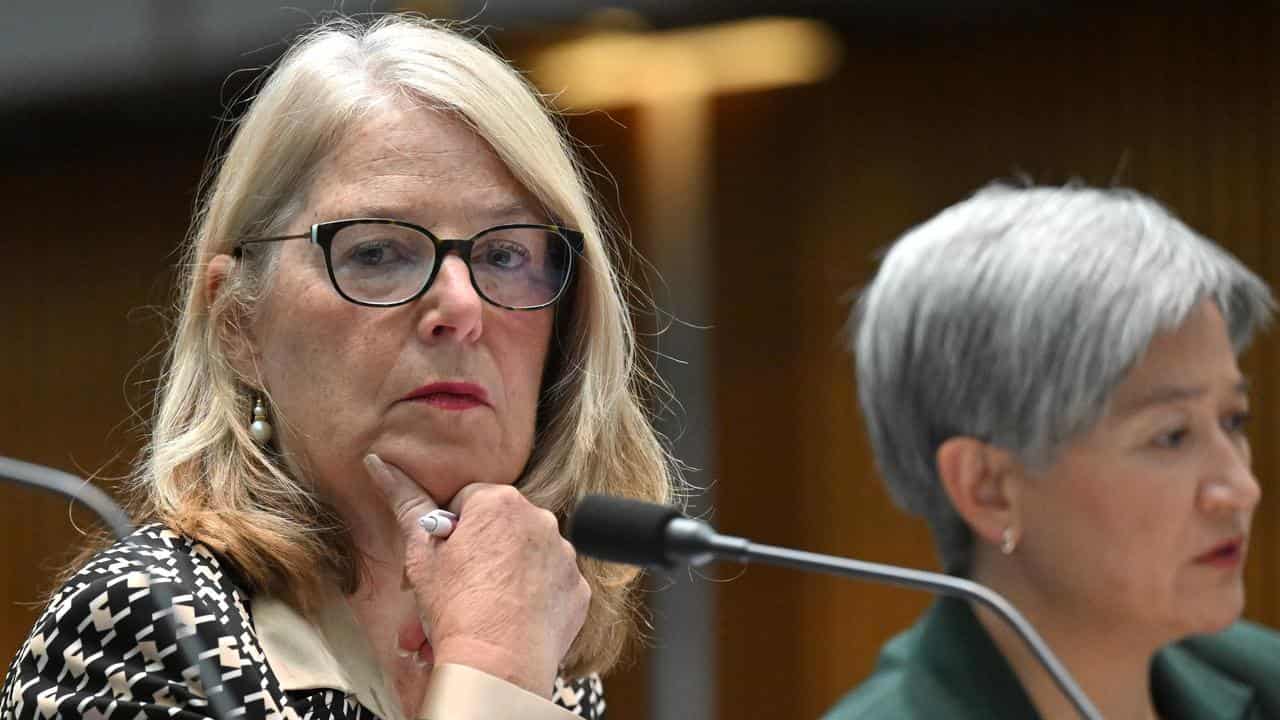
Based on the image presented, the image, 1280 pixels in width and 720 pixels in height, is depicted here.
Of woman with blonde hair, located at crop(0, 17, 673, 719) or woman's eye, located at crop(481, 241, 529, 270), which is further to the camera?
woman's eye, located at crop(481, 241, 529, 270)

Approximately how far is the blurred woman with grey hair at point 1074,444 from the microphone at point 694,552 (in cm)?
76

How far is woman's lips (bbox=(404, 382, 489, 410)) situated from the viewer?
190cm

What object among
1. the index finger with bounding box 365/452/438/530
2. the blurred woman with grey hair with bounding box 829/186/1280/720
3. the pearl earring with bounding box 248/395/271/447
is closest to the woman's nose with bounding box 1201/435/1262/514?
the blurred woman with grey hair with bounding box 829/186/1280/720

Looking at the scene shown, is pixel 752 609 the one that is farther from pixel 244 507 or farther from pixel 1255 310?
pixel 244 507

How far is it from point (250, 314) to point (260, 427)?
12 centimetres

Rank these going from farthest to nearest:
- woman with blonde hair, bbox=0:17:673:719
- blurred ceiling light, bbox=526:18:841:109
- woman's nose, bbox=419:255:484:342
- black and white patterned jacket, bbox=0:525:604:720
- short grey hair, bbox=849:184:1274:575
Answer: blurred ceiling light, bbox=526:18:841:109, short grey hair, bbox=849:184:1274:575, woman's nose, bbox=419:255:484:342, woman with blonde hair, bbox=0:17:673:719, black and white patterned jacket, bbox=0:525:604:720

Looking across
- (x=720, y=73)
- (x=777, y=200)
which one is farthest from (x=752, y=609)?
(x=720, y=73)

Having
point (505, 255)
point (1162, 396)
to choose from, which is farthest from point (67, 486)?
point (1162, 396)

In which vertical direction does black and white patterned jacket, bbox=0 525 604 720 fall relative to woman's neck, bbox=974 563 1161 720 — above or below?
above

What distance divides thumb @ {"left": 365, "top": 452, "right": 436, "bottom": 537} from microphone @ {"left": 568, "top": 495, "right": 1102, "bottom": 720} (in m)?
0.45

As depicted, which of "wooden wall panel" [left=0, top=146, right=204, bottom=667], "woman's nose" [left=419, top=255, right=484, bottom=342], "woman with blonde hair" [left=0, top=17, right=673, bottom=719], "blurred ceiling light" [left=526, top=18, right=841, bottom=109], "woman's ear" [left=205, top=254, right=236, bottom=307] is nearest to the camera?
"woman with blonde hair" [left=0, top=17, right=673, bottom=719]

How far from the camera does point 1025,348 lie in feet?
7.12

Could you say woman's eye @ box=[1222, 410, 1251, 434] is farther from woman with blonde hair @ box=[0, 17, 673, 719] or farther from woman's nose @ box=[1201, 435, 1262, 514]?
woman with blonde hair @ box=[0, 17, 673, 719]

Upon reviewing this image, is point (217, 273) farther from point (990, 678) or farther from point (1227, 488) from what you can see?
point (1227, 488)
